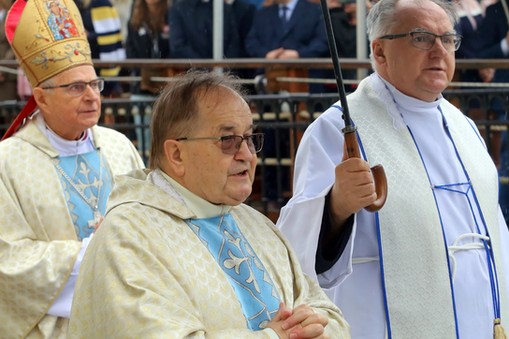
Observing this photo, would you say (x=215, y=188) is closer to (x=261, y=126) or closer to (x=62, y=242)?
(x=62, y=242)

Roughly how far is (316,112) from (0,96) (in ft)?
17.1

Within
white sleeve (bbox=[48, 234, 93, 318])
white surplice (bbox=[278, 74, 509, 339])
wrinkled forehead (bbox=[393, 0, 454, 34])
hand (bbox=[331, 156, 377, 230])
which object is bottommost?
white sleeve (bbox=[48, 234, 93, 318])

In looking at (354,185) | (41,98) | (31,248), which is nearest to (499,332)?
(354,185)

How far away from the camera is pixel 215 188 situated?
389 centimetres

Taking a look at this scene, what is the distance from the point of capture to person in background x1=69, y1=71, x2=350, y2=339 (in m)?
3.64

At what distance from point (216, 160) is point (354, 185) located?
81cm

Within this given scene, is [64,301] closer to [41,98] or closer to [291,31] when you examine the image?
[41,98]

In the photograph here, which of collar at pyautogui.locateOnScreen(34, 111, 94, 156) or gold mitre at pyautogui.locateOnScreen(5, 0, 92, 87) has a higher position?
gold mitre at pyautogui.locateOnScreen(5, 0, 92, 87)

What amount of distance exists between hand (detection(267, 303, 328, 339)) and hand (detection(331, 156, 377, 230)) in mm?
814

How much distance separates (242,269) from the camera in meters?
3.94

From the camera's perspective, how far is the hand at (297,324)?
148 inches

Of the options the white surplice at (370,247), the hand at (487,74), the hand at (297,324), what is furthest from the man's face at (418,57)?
the hand at (487,74)

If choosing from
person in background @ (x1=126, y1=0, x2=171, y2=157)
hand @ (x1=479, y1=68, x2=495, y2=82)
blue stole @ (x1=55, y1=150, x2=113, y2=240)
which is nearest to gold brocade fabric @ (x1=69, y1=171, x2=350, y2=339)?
blue stole @ (x1=55, y1=150, x2=113, y2=240)

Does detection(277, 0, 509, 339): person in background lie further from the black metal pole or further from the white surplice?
the black metal pole
